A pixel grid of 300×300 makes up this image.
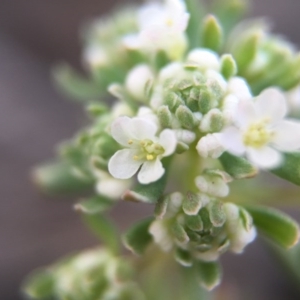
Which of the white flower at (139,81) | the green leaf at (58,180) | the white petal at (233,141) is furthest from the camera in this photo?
the green leaf at (58,180)

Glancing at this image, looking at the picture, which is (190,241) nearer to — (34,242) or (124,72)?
(124,72)

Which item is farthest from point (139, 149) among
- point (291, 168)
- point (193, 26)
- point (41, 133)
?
point (41, 133)

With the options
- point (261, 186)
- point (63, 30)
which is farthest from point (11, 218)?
point (261, 186)

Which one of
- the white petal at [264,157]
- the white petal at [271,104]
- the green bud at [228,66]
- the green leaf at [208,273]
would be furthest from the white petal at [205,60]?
the green leaf at [208,273]

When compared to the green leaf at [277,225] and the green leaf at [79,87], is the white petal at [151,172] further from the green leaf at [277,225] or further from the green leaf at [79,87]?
the green leaf at [79,87]

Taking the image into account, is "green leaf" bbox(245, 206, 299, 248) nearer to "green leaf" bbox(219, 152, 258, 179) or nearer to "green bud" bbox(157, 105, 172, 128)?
"green leaf" bbox(219, 152, 258, 179)

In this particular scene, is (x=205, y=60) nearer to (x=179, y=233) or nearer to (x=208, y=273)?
(x=179, y=233)
